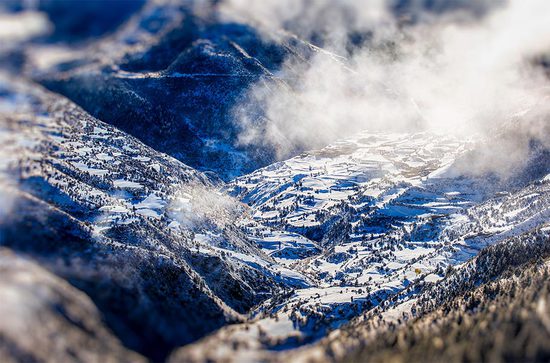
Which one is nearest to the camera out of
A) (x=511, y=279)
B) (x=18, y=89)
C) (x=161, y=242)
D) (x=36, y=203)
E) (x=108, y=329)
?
(x=18, y=89)

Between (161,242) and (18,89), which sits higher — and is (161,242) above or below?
below

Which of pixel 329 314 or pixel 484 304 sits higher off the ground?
pixel 484 304

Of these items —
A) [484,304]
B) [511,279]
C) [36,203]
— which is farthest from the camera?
[511,279]

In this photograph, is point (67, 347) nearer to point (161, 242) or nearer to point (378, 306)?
point (161, 242)

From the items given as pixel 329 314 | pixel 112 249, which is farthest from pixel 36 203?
pixel 329 314

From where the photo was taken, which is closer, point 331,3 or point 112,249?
point 112,249

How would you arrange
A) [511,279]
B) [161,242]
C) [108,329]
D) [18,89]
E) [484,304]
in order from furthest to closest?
[161,242]
[511,279]
[484,304]
[108,329]
[18,89]

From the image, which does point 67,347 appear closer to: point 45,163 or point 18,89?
point 18,89

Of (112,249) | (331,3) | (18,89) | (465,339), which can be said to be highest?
(331,3)

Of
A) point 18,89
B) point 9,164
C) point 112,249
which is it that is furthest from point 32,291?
point 112,249
